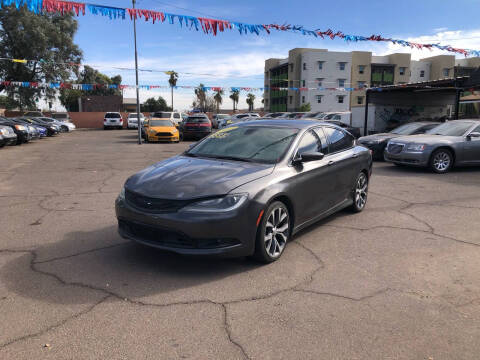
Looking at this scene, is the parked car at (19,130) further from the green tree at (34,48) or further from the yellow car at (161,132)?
the green tree at (34,48)

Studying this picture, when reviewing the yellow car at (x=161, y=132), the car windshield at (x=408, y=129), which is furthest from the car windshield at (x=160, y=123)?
the car windshield at (x=408, y=129)

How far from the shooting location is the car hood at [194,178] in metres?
3.70

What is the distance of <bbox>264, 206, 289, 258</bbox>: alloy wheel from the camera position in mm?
4000

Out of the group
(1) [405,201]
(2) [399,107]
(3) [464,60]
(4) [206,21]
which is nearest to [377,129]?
(2) [399,107]

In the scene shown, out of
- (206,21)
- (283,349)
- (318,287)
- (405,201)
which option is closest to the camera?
(283,349)

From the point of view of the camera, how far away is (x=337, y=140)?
18.6ft

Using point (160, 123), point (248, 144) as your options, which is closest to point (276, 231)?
point (248, 144)

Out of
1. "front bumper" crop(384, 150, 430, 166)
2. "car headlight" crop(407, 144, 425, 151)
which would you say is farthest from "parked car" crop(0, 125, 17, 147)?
"car headlight" crop(407, 144, 425, 151)

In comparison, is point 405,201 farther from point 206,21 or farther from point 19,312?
point 206,21

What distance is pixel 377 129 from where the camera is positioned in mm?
21875

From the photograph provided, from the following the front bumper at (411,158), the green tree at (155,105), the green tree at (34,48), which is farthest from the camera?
the green tree at (155,105)

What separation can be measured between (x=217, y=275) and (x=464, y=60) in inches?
3203

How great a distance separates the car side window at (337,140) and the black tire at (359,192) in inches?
21.7

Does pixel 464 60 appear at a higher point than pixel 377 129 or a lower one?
higher
